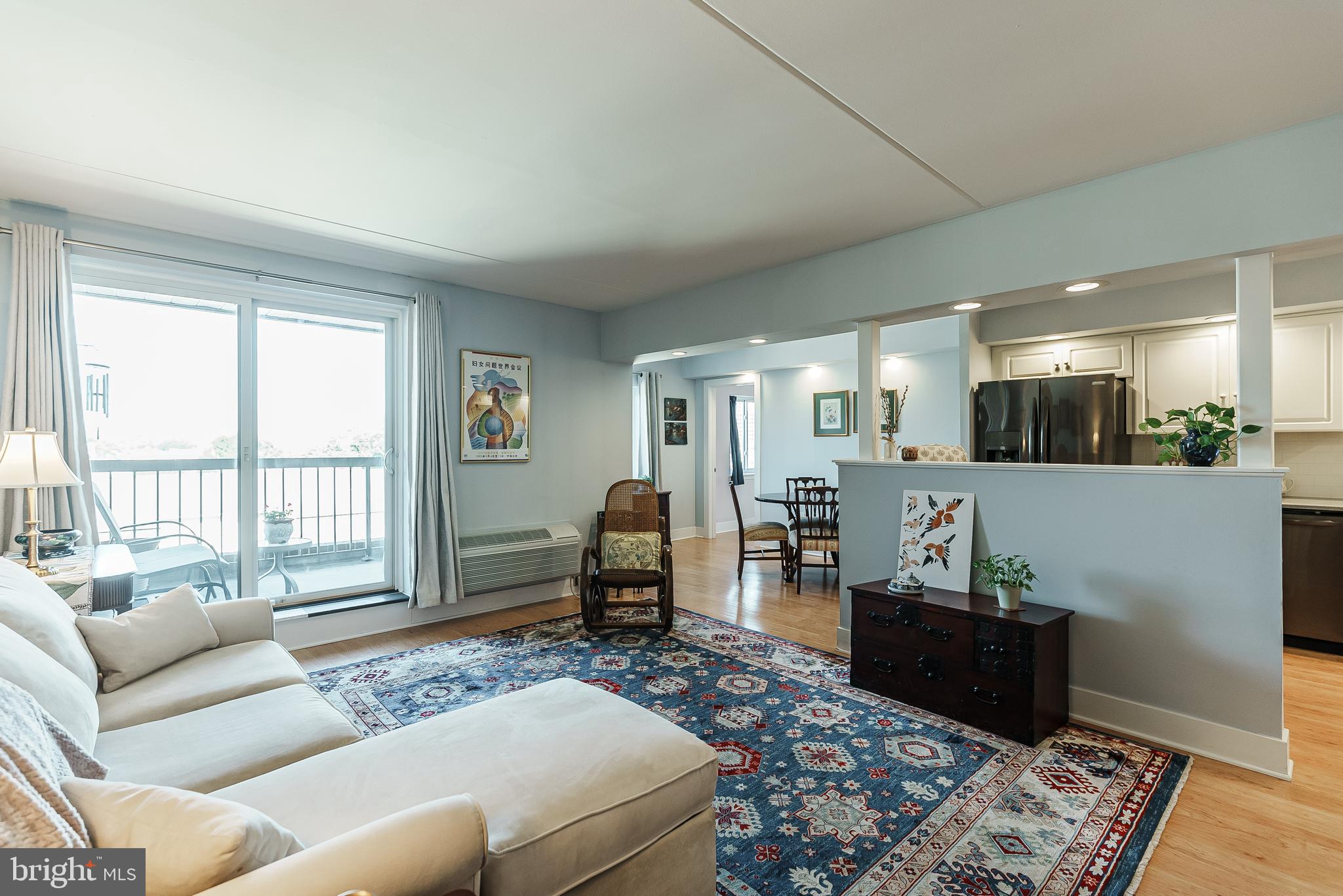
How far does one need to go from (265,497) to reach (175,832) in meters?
3.66

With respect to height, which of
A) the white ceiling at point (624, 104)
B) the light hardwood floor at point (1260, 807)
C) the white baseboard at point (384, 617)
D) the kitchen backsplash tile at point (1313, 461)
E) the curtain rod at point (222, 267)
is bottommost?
the light hardwood floor at point (1260, 807)

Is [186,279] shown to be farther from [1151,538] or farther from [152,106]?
[1151,538]

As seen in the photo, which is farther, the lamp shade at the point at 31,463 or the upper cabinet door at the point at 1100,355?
the upper cabinet door at the point at 1100,355

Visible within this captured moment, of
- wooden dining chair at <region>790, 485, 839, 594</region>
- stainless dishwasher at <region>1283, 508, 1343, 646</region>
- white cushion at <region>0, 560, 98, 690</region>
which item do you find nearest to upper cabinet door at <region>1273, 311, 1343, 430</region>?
stainless dishwasher at <region>1283, 508, 1343, 646</region>

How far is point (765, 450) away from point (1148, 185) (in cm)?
Answer: 555

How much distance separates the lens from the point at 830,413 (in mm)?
7398

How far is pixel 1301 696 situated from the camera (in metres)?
3.14

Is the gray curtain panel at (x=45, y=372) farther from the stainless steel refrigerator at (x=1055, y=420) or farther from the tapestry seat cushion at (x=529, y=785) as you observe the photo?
the stainless steel refrigerator at (x=1055, y=420)

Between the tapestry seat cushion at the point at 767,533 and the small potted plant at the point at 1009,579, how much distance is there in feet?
9.43

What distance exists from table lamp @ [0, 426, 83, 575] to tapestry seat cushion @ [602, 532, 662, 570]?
9.46ft

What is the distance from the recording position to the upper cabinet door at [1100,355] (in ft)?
14.9

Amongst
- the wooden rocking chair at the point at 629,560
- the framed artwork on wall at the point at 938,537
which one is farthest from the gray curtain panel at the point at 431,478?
the framed artwork on wall at the point at 938,537

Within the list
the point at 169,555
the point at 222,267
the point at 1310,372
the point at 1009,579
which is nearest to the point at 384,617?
the point at 169,555

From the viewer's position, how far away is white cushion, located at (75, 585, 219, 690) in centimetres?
216
